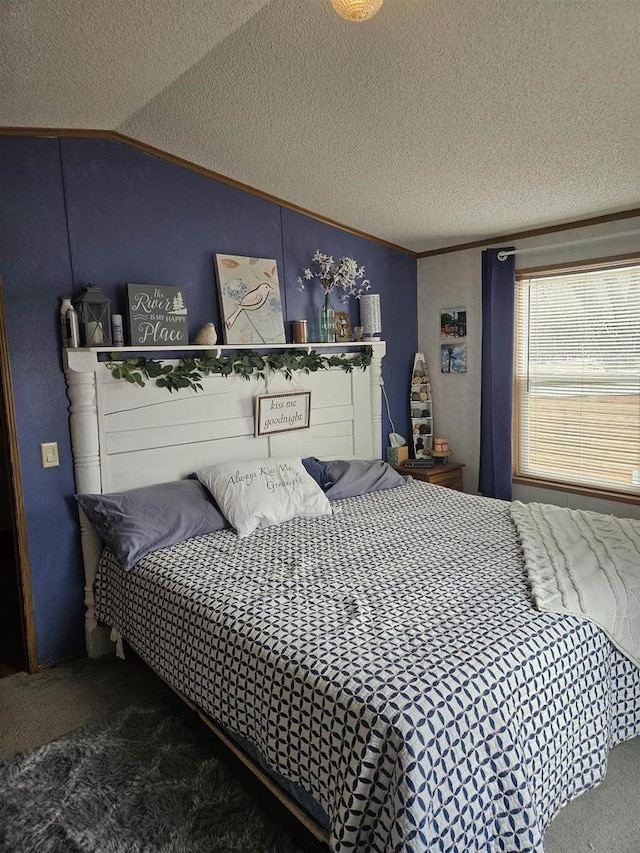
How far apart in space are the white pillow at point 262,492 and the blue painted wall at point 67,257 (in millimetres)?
714

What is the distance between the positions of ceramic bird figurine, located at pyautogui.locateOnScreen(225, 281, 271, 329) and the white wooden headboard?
336 millimetres

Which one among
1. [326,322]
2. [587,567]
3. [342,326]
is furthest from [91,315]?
[587,567]

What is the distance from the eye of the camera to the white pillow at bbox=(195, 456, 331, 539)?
2900 millimetres

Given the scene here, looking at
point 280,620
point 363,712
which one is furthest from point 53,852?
point 363,712

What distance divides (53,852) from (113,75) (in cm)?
257

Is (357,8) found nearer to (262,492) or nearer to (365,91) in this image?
(365,91)

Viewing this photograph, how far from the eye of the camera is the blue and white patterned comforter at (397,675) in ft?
4.57

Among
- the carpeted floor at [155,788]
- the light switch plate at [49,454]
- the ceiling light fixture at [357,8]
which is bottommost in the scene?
the carpeted floor at [155,788]

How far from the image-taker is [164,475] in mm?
3086

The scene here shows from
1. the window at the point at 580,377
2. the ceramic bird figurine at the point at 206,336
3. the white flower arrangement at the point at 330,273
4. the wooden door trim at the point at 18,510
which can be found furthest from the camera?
the white flower arrangement at the point at 330,273

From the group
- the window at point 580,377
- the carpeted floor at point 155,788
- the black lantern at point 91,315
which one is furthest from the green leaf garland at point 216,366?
the carpeted floor at point 155,788

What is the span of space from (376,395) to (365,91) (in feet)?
6.75

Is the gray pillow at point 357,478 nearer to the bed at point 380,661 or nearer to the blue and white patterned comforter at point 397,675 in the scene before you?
the bed at point 380,661

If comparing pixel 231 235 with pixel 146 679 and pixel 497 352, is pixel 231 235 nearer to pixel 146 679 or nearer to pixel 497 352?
pixel 497 352
